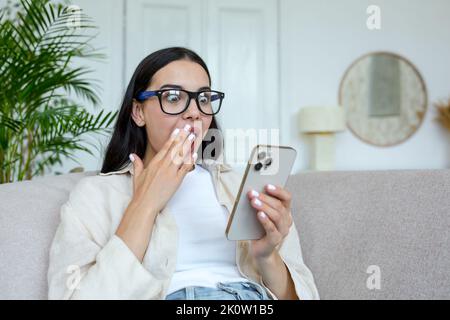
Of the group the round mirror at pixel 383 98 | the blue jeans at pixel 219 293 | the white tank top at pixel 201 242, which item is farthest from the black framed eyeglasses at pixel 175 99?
the round mirror at pixel 383 98

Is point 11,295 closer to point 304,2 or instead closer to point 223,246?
point 223,246

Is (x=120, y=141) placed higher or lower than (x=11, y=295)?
higher

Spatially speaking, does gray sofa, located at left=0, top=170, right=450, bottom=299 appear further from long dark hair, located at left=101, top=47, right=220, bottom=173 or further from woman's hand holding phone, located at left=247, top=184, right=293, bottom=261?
woman's hand holding phone, located at left=247, top=184, right=293, bottom=261

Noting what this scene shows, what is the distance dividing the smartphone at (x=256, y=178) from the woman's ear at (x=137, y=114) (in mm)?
491

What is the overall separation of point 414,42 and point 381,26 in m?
0.39

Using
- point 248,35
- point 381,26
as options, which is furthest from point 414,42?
point 248,35

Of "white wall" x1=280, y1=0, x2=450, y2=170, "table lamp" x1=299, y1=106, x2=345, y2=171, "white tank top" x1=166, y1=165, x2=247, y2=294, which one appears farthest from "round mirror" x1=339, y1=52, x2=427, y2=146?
"white tank top" x1=166, y1=165, x2=247, y2=294

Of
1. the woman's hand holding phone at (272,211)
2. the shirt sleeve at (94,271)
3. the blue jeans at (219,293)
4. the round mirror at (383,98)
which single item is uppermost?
the round mirror at (383,98)

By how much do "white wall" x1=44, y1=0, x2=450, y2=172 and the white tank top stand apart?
282 centimetres

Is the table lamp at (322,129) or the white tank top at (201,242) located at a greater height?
the table lamp at (322,129)

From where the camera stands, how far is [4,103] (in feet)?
6.31

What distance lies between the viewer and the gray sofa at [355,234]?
1084 mm

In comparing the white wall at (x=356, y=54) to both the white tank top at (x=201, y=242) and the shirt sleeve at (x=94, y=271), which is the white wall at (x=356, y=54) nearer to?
the white tank top at (x=201, y=242)

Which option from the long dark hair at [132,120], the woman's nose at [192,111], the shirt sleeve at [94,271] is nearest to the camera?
the shirt sleeve at [94,271]
